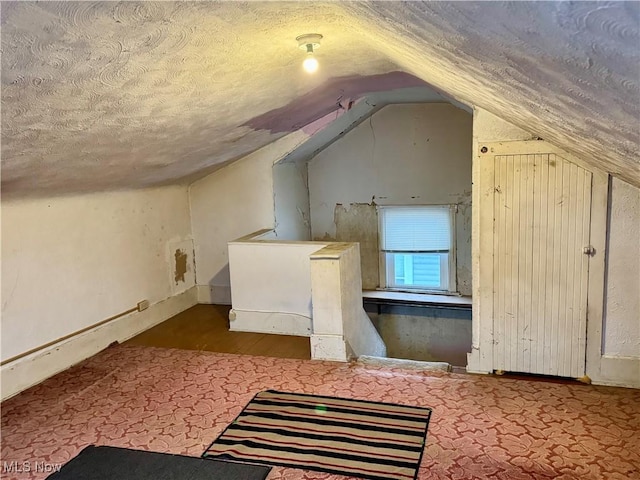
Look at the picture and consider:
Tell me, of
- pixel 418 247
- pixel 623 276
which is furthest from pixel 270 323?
pixel 623 276

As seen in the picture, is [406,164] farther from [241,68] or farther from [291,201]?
[241,68]

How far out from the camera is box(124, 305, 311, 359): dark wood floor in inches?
164

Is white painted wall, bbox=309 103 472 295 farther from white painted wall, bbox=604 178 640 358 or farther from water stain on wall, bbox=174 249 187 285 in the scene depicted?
white painted wall, bbox=604 178 640 358

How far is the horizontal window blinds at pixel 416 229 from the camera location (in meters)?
5.73

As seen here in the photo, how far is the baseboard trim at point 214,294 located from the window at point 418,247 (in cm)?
190

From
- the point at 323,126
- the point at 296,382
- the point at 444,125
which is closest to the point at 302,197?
the point at 323,126

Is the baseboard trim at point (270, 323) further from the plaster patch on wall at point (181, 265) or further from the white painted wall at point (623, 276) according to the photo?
the white painted wall at point (623, 276)

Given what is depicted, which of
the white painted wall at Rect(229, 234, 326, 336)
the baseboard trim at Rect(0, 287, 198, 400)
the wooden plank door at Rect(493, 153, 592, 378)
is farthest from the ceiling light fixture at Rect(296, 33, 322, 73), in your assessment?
the baseboard trim at Rect(0, 287, 198, 400)

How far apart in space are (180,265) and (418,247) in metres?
2.76

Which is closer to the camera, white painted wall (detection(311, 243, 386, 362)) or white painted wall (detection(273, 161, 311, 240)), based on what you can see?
Result: white painted wall (detection(311, 243, 386, 362))

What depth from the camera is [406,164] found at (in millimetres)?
5719

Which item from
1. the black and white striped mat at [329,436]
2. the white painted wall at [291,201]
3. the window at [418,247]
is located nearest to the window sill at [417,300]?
the window at [418,247]

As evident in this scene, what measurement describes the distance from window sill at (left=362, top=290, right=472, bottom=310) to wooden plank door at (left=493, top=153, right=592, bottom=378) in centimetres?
189

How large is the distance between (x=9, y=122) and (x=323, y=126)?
319 cm
